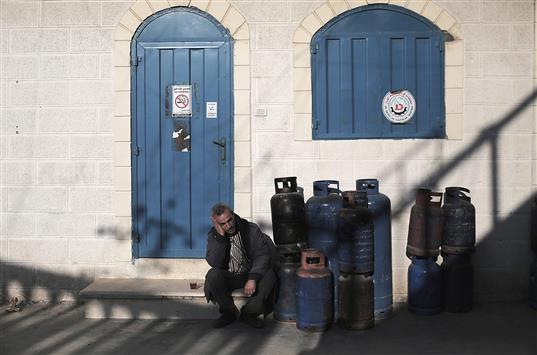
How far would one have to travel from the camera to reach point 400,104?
7418 millimetres

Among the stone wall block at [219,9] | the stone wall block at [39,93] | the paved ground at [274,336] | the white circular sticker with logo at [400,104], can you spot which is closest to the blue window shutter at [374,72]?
the white circular sticker with logo at [400,104]

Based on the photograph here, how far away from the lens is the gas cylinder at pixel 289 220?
6516 millimetres

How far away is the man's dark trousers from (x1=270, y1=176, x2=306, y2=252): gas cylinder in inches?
13.3

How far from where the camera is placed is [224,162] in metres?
7.48

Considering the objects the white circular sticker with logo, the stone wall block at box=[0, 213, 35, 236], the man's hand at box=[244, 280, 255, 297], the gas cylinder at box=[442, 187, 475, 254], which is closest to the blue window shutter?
the white circular sticker with logo

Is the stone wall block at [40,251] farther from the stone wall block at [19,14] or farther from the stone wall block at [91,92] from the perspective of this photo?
the stone wall block at [19,14]

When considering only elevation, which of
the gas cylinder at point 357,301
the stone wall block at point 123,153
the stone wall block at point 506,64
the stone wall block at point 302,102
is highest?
the stone wall block at point 506,64

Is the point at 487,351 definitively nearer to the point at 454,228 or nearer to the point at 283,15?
the point at 454,228

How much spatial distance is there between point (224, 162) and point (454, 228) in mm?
2484

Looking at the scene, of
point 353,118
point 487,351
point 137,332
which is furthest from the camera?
point 353,118

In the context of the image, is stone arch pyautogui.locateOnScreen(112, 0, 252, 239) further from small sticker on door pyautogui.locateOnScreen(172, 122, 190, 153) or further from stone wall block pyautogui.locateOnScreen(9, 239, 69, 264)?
stone wall block pyautogui.locateOnScreen(9, 239, 69, 264)

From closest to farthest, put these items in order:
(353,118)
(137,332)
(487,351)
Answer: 1. (487,351)
2. (137,332)
3. (353,118)

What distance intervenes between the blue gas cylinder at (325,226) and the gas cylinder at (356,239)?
0.43 ft

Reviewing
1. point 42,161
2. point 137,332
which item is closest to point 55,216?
point 42,161
